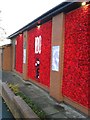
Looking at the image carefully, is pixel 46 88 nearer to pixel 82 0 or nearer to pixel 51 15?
pixel 51 15

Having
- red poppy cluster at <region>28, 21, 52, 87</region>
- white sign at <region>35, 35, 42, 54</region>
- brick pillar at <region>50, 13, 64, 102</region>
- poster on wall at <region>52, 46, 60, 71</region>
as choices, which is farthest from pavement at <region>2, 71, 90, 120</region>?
white sign at <region>35, 35, 42, 54</region>

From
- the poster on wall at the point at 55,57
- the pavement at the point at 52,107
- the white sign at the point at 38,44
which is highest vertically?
the white sign at the point at 38,44

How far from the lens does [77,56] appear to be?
8.43 metres

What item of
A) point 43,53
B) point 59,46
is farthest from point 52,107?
point 43,53

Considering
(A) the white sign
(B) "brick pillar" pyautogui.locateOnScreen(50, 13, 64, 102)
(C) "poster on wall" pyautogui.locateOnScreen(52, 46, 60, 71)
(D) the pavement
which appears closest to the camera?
(D) the pavement

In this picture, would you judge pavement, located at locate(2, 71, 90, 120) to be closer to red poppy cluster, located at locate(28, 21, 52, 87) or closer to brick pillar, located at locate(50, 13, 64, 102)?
brick pillar, located at locate(50, 13, 64, 102)

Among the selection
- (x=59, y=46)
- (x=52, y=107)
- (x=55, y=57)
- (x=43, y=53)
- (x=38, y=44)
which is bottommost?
(x=52, y=107)

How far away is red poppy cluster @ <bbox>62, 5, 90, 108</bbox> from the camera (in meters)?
7.85

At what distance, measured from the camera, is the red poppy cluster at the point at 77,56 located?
309 inches

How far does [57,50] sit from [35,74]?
14.7 ft

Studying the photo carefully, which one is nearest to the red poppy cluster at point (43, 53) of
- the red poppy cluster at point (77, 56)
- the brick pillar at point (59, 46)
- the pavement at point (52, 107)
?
the pavement at point (52, 107)

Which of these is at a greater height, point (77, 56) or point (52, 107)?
point (77, 56)

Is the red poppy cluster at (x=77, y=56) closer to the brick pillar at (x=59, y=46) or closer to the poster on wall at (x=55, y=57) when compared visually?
the brick pillar at (x=59, y=46)

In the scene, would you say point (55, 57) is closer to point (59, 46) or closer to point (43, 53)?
point (59, 46)
